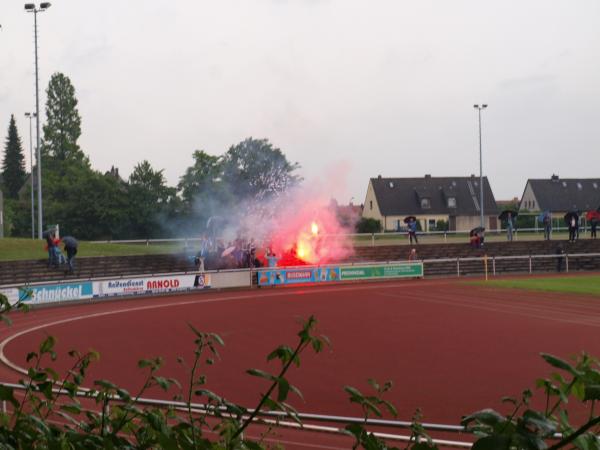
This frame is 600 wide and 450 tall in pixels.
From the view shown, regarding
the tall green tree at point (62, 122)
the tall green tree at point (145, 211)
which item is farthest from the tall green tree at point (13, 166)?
the tall green tree at point (145, 211)

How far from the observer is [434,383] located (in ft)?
52.1

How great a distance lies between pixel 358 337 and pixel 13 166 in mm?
112887

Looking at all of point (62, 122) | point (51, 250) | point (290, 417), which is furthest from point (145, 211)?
point (290, 417)

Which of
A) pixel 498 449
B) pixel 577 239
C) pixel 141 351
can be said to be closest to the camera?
pixel 498 449

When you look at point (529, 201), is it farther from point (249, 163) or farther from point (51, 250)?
point (51, 250)

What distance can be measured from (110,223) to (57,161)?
36590mm

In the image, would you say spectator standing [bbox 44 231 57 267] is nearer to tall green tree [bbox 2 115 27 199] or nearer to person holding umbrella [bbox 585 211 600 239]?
person holding umbrella [bbox 585 211 600 239]

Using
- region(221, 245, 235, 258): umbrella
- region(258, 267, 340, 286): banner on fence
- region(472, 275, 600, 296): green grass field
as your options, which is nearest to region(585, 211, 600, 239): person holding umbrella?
region(472, 275, 600, 296): green grass field

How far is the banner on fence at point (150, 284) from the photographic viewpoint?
33.1 metres

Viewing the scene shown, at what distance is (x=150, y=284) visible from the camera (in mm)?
34781

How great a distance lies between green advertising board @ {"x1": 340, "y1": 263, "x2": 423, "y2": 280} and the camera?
41.1 m

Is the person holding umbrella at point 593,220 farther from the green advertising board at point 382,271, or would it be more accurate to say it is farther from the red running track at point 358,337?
the red running track at point 358,337

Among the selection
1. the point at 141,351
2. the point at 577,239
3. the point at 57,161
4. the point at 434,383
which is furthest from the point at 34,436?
the point at 57,161

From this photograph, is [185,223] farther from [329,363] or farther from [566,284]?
[329,363]
